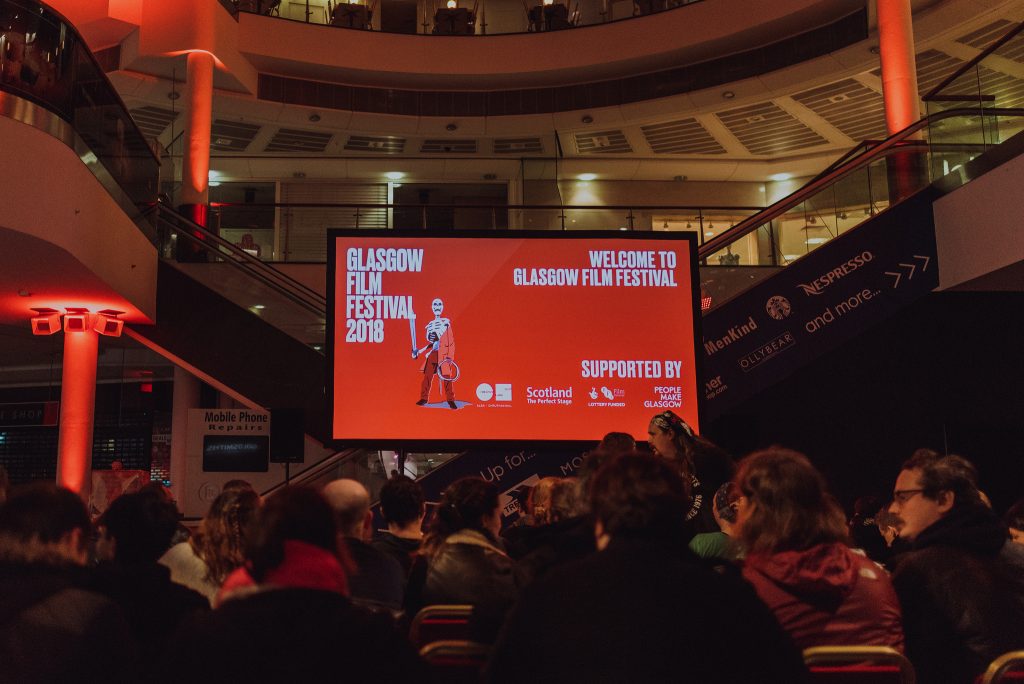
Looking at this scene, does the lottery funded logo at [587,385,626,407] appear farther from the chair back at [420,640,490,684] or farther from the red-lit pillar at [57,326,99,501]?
the red-lit pillar at [57,326,99,501]

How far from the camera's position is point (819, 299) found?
8.73 metres

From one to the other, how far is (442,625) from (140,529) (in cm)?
106

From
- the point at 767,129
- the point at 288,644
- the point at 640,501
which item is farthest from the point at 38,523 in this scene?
the point at 767,129

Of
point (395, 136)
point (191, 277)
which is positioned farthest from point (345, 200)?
point (191, 277)

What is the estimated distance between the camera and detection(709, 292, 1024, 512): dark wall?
8852 millimetres

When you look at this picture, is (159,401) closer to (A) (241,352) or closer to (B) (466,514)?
(A) (241,352)

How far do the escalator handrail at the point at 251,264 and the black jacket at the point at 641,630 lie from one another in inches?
330

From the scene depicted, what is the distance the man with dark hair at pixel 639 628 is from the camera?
179cm

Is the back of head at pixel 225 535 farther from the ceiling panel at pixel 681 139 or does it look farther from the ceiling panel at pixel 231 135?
the ceiling panel at pixel 681 139

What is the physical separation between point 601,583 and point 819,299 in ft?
24.4

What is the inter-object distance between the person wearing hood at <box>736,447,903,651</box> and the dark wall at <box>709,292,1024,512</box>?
6232 mm

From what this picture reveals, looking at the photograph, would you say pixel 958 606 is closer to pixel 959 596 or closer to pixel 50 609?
pixel 959 596

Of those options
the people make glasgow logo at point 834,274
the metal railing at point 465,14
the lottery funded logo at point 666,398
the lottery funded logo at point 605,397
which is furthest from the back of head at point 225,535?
the metal railing at point 465,14

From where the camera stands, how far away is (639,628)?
180 cm
